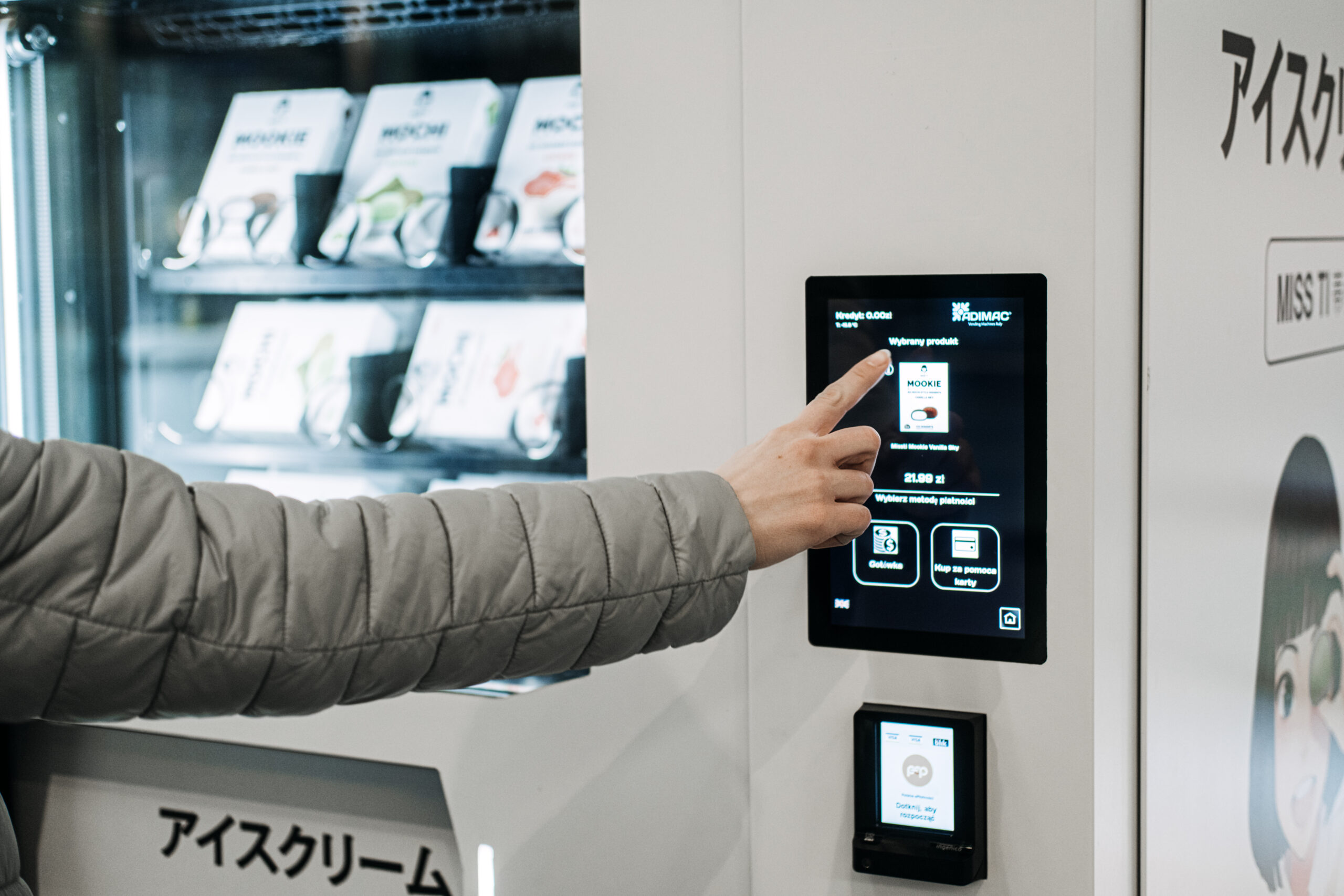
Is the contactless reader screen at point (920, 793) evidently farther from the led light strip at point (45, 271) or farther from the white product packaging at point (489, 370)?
the led light strip at point (45, 271)

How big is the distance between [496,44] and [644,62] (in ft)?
2.01

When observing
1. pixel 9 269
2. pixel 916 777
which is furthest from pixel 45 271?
pixel 916 777

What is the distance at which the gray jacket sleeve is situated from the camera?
857 mm

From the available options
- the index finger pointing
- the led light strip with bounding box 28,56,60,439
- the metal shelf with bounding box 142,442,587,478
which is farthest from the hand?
the led light strip with bounding box 28,56,60,439

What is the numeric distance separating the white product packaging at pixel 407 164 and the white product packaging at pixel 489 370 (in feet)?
0.43

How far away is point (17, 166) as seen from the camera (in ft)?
6.51

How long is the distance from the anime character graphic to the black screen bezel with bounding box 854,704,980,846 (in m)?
0.64

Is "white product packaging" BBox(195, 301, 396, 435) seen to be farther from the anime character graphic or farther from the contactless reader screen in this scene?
Answer: the anime character graphic

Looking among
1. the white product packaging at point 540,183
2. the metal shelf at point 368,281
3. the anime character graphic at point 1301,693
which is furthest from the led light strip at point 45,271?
the anime character graphic at point 1301,693

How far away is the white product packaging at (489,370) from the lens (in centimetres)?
185

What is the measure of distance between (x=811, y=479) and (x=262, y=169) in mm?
1346

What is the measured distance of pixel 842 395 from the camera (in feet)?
3.53

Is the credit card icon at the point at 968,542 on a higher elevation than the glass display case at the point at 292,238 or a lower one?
lower

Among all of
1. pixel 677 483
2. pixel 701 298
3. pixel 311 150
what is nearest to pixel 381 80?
pixel 311 150
